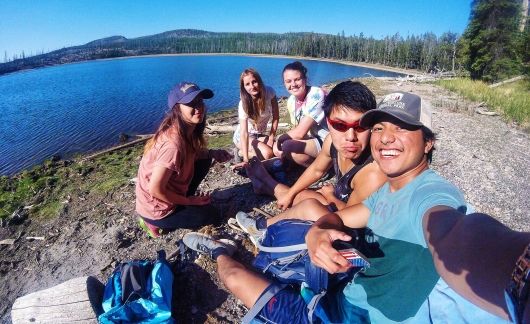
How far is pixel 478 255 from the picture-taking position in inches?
50.1

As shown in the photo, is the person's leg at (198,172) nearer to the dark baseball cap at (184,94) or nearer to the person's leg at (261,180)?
the person's leg at (261,180)

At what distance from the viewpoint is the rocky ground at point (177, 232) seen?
3670 mm

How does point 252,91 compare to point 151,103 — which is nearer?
point 252,91

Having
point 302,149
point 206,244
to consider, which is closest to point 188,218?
point 206,244

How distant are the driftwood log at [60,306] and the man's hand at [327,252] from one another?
2413 mm

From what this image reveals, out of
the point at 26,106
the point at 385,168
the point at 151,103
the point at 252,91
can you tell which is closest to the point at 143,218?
the point at 252,91

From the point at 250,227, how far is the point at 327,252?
2.39 m

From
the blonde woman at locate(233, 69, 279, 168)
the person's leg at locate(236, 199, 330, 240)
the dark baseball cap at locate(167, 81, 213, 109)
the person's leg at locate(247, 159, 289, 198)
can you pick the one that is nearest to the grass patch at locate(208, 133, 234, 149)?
the blonde woman at locate(233, 69, 279, 168)

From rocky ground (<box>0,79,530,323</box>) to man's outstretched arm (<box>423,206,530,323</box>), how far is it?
99.3 inches

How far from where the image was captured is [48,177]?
8.86 metres

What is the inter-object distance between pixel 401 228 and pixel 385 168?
0.44 meters

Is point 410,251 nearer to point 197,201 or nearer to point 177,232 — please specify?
point 197,201

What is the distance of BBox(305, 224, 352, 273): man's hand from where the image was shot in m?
1.91

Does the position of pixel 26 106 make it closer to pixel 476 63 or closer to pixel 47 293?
pixel 47 293
